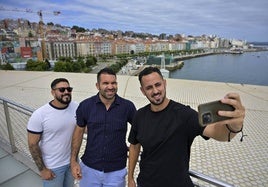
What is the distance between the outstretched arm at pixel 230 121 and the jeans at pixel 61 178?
1.16 meters

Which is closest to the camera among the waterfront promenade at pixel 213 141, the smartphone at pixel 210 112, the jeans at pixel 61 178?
the smartphone at pixel 210 112

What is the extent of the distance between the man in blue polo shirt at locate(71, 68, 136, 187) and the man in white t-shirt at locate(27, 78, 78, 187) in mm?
204

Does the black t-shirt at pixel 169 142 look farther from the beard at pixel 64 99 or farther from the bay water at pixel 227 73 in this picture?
the bay water at pixel 227 73

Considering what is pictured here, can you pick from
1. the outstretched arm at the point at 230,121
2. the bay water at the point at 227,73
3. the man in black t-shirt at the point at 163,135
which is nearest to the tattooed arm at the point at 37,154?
the man in black t-shirt at the point at 163,135

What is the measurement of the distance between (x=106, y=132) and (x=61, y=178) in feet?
2.06

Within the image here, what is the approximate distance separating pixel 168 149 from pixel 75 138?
0.70m

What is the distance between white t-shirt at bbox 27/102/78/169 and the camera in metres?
1.38

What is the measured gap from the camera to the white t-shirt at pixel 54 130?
4.53ft

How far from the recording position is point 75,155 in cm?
139

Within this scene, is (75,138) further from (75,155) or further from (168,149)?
(168,149)

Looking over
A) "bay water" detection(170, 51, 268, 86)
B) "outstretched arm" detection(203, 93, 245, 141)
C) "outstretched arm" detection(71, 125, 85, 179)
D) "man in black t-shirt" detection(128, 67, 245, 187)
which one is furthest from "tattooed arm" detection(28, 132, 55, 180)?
"bay water" detection(170, 51, 268, 86)

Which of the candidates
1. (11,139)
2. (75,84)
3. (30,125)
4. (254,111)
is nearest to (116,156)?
(30,125)

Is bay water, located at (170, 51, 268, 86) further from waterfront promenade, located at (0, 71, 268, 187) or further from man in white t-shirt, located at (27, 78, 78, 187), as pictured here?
man in white t-shirt, located at (27, 78, 78, 187)

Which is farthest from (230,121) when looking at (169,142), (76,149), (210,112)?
(76,149)
